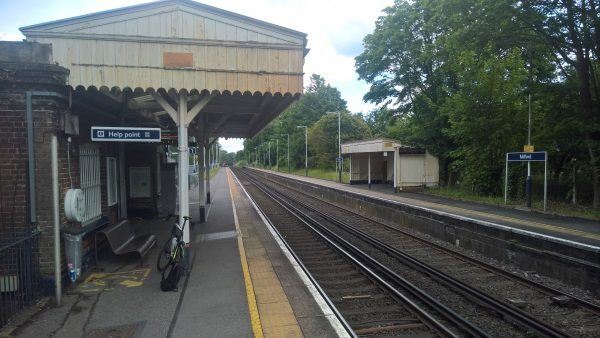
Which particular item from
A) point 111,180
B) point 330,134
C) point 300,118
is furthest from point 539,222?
point 300,118

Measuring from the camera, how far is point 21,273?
6480 mm

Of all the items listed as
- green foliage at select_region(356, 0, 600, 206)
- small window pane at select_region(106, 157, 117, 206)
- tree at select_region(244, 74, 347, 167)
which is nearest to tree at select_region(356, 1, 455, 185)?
green foliage at select_region(356, 0, 600, 206)

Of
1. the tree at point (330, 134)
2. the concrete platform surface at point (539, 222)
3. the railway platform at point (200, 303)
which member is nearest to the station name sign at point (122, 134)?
the railway platform at point (200, 303)

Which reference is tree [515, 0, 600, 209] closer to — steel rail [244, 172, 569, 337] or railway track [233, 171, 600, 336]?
railway track [233, 171, 600, 336]

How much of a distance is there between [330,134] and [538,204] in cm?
4145

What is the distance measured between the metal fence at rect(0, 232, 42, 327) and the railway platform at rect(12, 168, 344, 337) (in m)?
0.40

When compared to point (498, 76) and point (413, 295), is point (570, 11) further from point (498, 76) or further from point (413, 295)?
point (413, 295)

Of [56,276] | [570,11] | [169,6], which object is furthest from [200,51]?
[570,11]

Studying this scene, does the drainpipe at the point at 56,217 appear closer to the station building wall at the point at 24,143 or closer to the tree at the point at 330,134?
the station building wall at the point at 24,143

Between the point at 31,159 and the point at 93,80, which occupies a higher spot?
the point at 93,80

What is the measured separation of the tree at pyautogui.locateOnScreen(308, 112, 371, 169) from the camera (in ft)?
195

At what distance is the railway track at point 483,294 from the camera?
245 inches

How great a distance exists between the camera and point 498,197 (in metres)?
22.5

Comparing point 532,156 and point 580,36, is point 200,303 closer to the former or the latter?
point 532,156
